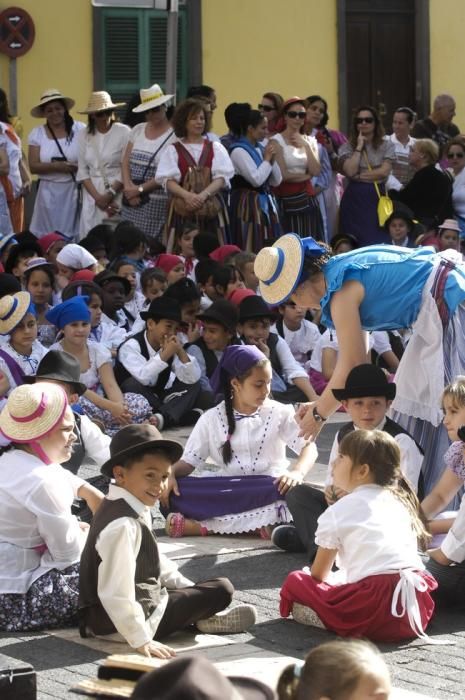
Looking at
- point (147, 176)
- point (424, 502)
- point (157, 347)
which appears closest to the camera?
point (424, 502)

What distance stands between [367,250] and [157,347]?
11.3 feet

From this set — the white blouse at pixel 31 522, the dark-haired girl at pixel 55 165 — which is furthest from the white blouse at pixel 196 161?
the white blouse at pixel 31 522

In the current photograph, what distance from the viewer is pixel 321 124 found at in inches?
539

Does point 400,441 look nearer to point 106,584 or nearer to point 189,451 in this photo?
point 189,451

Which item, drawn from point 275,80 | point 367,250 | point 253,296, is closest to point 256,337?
point 253,296

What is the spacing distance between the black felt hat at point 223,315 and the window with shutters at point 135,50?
5.72 m

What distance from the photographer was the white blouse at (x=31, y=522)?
5.66 metres

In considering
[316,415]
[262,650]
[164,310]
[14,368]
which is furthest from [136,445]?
[164,310]

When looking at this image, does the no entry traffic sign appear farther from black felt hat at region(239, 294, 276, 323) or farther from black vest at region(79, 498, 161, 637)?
black vest at region(79, 498, 161, 637)

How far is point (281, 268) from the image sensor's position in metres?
6.53

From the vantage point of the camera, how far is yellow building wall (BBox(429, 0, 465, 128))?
53.5 feet

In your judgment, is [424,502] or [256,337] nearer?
[424,502]

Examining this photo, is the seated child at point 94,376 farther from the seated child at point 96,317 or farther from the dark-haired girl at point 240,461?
the dark-haired girl at point 240,461

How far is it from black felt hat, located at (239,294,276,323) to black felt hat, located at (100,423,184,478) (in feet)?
15.1
